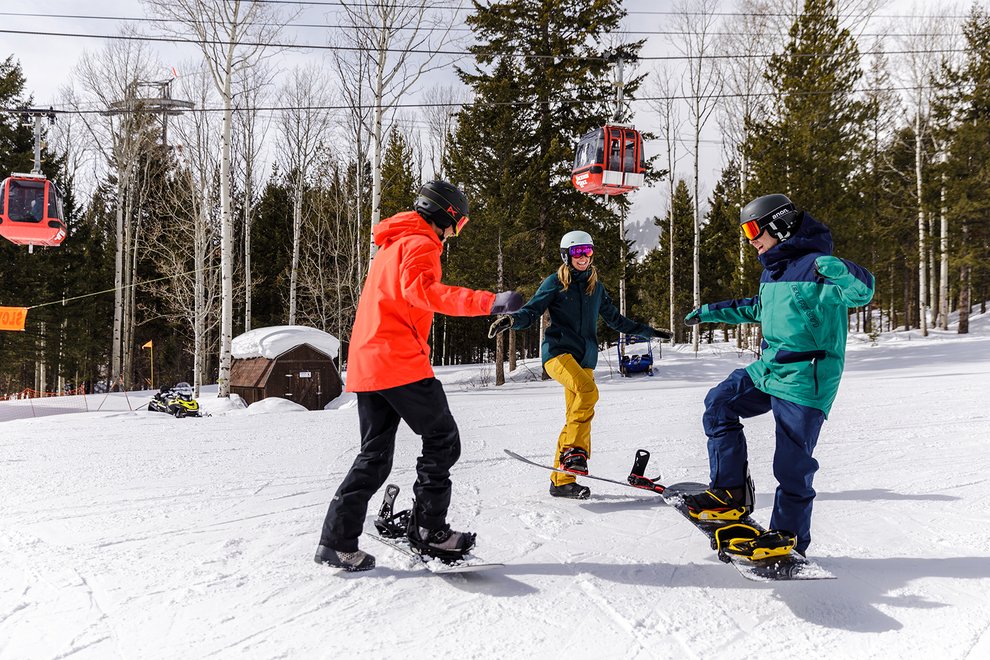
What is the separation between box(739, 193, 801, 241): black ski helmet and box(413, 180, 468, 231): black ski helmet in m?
1.36

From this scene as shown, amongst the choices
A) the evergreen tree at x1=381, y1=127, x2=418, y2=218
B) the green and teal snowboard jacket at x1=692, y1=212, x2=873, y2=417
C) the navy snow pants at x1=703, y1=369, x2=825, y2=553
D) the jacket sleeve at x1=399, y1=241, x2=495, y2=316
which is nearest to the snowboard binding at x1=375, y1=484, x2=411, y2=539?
the jacket sleeve at x1=399, y1=241, x2=495, y2=316

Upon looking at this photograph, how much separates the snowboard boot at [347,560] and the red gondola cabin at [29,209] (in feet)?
37.7

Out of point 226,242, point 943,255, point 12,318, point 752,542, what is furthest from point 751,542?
point 943,255

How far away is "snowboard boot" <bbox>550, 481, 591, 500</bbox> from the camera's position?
4.20 m

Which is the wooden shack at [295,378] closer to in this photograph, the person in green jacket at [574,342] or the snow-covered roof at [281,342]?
the snow-covered roof at [281,342]

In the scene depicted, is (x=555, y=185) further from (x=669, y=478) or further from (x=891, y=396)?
(x=669, y=478)

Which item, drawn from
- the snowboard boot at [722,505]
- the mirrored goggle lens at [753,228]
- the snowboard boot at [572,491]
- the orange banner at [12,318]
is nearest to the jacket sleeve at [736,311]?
the mirrored goggle lens at [753,228]

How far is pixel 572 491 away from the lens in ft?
13.9

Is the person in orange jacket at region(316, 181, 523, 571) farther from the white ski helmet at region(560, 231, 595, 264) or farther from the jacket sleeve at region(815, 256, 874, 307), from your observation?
the white ski helmet at region(560, 231, 595, 264)

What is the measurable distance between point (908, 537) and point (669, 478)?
173 centimetres

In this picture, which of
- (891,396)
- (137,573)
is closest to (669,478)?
(137,573)

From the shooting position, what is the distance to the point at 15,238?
11586mm

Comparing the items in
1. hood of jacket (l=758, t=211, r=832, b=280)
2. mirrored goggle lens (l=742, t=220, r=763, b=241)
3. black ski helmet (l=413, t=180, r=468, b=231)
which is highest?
black ski helmet (l=413, t=180, r=468, b=231)

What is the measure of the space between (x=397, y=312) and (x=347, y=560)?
117 centimetres
